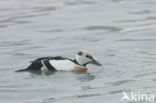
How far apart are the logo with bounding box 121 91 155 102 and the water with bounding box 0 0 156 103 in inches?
6.4

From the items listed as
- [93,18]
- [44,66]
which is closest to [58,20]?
[93,18]

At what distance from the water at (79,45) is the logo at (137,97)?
164mm

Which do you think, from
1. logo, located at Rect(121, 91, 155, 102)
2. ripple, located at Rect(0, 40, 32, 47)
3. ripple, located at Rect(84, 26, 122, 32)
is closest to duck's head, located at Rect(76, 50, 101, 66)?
logo, located at Rect(121, 91, 155, 102)

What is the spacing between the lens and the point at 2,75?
1605cm

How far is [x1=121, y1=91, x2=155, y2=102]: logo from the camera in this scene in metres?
13.6

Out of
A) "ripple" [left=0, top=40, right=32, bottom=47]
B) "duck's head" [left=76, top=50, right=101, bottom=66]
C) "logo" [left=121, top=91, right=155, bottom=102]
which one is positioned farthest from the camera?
"ripple" [left=0, top=40, right=32, bottom=47]

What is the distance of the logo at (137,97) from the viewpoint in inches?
534

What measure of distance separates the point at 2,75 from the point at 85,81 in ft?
6.01

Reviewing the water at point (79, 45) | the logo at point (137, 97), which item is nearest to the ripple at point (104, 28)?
the water at point (79, 45)

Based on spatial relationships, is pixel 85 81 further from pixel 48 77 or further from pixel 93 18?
pixel 93 18

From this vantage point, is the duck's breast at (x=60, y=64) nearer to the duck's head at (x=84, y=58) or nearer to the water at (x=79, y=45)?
the water at (x=79, y=45)

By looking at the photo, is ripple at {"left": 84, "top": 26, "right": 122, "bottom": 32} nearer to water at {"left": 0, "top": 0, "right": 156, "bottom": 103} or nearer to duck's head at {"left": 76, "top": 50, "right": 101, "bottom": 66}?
water at {"left": 0, "top": 0, "right": 156, "bottom": 103}

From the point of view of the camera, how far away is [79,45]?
20.1 m

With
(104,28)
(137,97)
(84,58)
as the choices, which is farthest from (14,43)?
(137,97)
